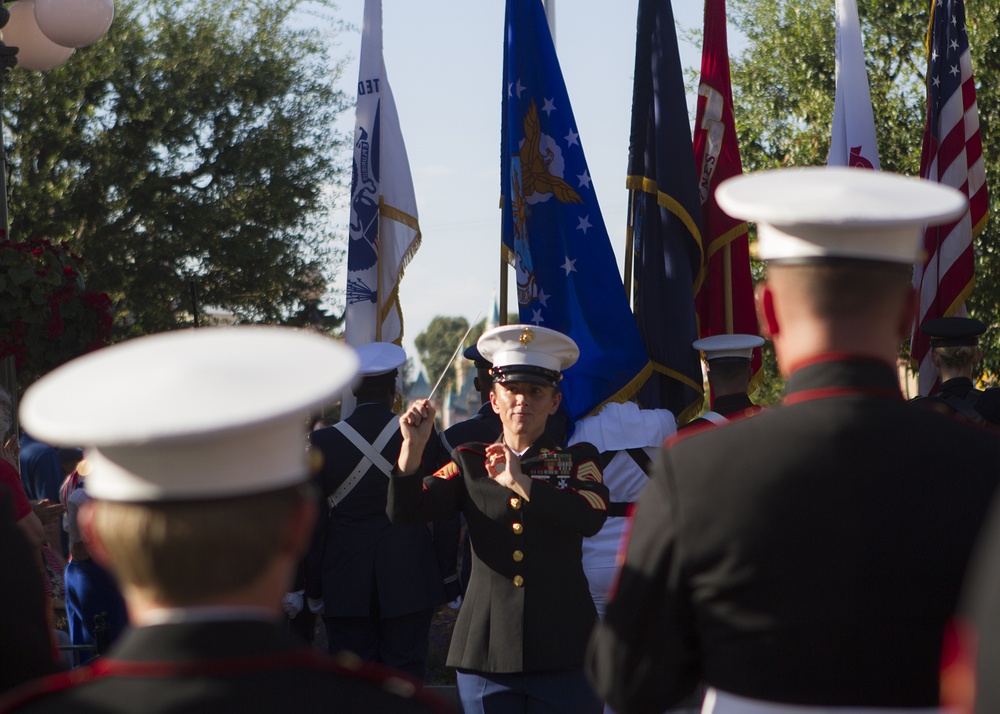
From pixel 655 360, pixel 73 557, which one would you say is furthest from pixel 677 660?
pixel 73 557

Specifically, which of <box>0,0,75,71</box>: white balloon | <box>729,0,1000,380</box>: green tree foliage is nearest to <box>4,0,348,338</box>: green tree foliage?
<box>729,0,1000,380</box>: green tree foliage

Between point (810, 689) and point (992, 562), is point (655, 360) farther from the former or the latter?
point (992, 562)

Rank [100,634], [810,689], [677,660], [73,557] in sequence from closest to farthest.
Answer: [810,689]
[677,660]
[100,634]
[73,557]

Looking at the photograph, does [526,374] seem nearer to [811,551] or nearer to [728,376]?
[728,376]

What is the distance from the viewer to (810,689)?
205cm

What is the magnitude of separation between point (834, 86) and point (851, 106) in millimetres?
8296

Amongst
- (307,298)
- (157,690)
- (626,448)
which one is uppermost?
(157,690)

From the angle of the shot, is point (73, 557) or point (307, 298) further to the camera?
point (307, 298)

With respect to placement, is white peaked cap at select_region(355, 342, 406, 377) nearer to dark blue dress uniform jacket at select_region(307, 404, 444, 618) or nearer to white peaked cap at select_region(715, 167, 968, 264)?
dark blue dress uniform jacket at select_region(307, 404, 444, 618)

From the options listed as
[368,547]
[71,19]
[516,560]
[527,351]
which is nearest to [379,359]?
[368,547]

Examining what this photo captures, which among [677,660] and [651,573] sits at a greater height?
[651,573]

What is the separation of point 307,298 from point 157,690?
18.2 m

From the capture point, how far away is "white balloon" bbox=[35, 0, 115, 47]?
7.17 meters

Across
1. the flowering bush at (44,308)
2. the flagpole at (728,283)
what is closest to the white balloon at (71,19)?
the flowering bush at (44,308)
